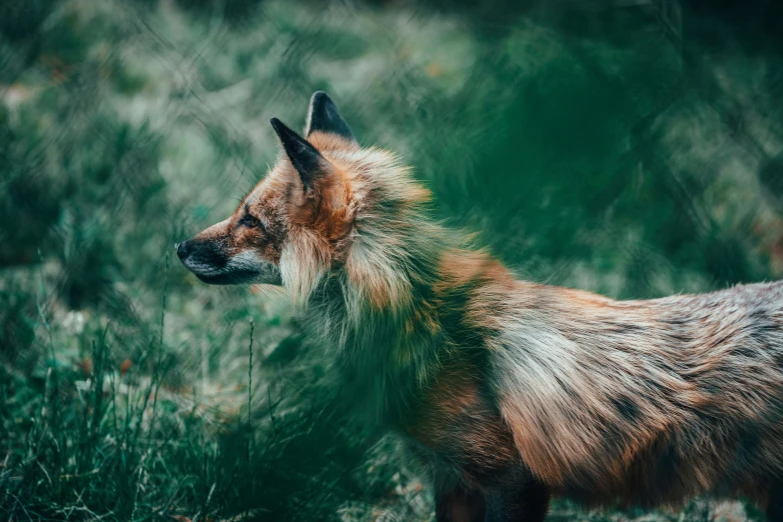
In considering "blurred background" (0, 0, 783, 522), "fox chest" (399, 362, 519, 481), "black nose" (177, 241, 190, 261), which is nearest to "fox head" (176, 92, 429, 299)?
"black nose" (177, 241, 190, 261)

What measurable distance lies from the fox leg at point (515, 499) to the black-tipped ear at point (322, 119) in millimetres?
1599

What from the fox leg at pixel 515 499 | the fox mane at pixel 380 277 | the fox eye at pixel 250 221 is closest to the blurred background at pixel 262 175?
the fox mane at pixel 380 277

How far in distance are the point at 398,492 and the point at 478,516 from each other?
530 millimetres

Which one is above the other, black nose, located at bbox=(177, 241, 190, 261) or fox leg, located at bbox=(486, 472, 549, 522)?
black nose, located at bbox=(177, 241, 190, 261)

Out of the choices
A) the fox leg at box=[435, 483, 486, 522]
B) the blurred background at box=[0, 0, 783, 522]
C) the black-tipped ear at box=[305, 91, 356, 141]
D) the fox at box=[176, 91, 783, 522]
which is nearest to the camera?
the blurred background at box=[0, 0, 783, 522]

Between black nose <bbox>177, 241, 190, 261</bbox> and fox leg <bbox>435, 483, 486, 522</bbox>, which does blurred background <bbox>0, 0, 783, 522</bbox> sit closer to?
black nose <bbox>177, 241, 190, 261</bbox>

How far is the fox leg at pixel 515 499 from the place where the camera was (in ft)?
7.77

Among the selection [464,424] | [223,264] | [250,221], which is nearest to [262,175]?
[250,221]

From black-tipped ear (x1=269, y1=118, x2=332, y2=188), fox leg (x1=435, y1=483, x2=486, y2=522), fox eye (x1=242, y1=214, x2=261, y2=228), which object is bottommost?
fox leg (x1=435, y1=483, x2=486, y2=522)

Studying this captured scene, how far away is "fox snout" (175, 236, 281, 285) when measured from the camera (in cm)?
272

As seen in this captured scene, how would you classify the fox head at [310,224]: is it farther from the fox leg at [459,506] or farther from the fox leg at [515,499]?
the fox leg at [459,506]

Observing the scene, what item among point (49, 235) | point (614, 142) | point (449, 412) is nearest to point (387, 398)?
point (449, 412)

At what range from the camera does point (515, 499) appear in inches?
93.1

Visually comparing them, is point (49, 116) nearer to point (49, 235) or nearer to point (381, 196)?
point (49, 235)
